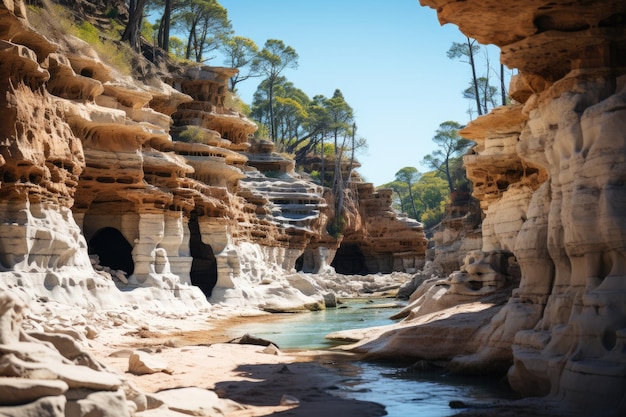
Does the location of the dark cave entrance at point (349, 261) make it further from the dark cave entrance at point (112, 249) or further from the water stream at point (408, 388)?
the water stream at point (408, 388)

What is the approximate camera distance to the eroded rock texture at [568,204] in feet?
31.5

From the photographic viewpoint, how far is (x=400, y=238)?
68125mm

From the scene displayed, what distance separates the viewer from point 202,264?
3750cm

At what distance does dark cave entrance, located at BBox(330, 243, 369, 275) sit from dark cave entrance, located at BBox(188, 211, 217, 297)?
120ft

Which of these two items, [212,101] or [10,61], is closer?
[10,61]

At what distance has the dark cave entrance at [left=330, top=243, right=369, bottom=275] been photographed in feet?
242

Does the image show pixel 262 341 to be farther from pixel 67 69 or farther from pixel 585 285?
pixel 67 69

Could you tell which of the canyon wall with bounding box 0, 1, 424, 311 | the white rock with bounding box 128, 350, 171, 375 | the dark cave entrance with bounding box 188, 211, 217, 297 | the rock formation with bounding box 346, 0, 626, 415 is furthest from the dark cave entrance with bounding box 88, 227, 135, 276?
the rock formation with bounding box 346, 0, 626, 415

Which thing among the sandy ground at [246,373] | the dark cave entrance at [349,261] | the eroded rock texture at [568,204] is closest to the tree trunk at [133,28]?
the sandy ground at [246,373]

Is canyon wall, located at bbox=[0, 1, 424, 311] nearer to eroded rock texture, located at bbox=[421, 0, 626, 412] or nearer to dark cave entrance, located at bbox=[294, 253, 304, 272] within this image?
dark cave entrance, located at bbox=[294, 253, 304, 272]

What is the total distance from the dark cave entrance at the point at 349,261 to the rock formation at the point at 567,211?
193 ft

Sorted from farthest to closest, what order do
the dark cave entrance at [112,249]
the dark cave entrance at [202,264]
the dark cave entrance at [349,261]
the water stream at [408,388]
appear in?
1. the dark cave entrance at [349,261]
2. the dark cave entrance at [202,264]
3. the dark cave entrance at [112,249]
4. the water stream at [408,388]

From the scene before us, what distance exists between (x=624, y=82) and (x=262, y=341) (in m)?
10.7

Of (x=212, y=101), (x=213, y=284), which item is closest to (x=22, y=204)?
(x=213, y=284)
